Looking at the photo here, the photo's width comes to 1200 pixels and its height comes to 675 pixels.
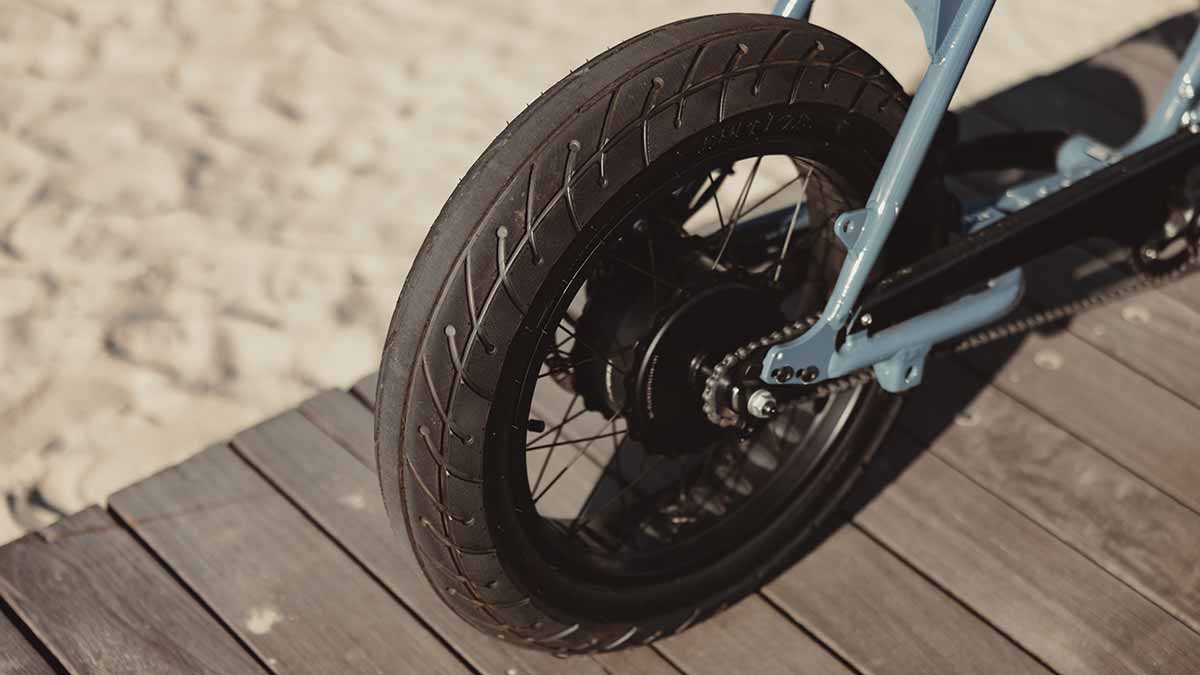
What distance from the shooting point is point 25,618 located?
1.64m

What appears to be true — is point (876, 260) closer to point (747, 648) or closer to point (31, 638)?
point (747, 648)

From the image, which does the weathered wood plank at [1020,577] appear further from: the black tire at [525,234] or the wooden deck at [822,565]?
the black tire at [525,234]

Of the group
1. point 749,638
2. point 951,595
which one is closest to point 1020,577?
point 951,595

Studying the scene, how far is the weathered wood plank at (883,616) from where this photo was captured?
1696mm

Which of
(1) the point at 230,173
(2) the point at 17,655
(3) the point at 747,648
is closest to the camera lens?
(2) the point at 17,655

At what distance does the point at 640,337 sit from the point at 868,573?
57 cm

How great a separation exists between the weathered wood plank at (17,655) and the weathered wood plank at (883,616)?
3.10 feet

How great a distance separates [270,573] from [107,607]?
0.21m

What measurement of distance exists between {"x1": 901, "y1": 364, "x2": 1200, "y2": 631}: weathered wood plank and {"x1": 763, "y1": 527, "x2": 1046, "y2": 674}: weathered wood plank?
0.24m

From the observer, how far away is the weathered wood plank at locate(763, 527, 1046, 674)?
66.8 inches

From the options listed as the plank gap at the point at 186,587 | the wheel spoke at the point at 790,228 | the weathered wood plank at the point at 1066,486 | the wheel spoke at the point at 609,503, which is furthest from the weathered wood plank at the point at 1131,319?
the plank gap at the point at 186,587

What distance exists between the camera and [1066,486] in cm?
196

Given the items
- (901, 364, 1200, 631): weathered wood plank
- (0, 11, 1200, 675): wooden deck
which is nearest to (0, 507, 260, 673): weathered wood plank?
(0, 11, 1200, 675): wooden deck

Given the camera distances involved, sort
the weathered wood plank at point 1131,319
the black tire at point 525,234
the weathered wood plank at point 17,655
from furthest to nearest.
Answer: the weathered wood plank at point 1131,319
the weathered wood plank at point 17,655
the black tire at point 525,234
